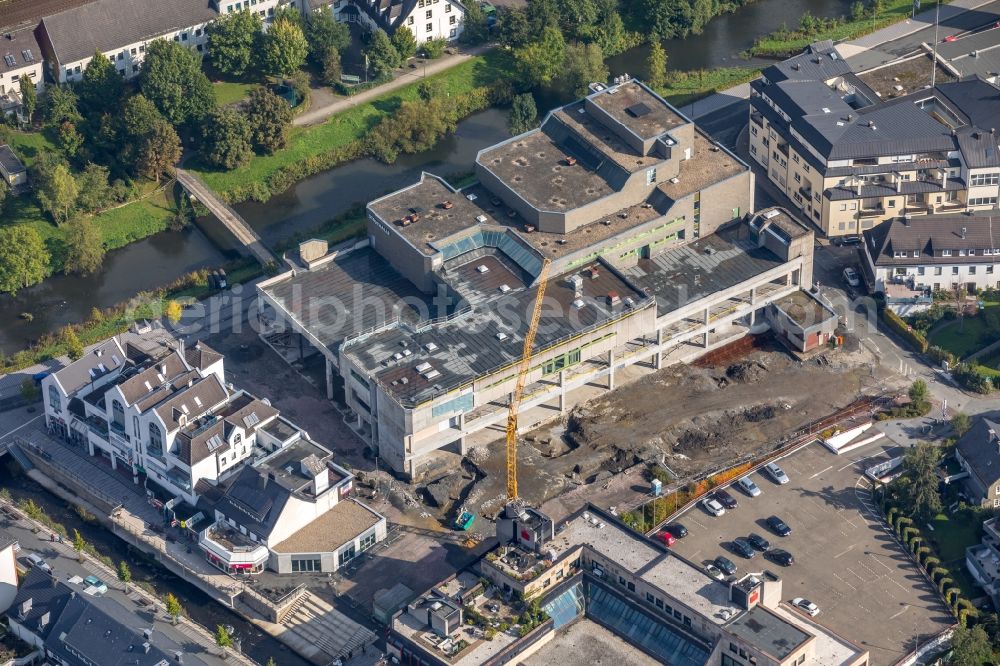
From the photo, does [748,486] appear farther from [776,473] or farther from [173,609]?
[173,609]

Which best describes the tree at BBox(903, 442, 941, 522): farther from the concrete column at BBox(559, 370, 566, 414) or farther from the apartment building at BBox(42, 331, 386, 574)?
the apartment building at BBox(42, 331, 386, 574)

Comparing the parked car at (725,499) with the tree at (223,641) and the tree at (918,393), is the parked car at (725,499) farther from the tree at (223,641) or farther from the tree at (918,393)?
the tree at (223,641)

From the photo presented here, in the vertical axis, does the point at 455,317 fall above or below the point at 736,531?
above

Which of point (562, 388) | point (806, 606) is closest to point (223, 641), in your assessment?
point (562, 388)

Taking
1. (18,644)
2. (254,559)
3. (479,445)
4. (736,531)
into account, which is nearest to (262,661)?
(254,559)

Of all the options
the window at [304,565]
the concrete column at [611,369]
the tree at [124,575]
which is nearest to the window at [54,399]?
the tree at [124,575]

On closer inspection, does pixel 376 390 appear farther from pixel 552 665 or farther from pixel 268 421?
pixel 552 665

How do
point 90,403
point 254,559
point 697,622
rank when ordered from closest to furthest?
1. point 697,622
2. point 254,559
3. point 90,403
